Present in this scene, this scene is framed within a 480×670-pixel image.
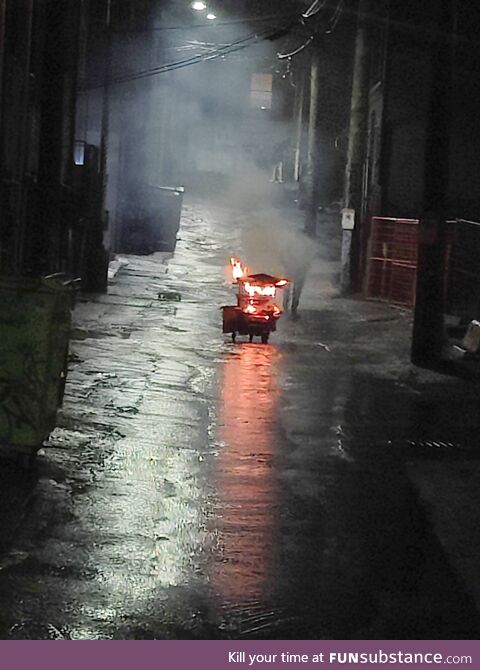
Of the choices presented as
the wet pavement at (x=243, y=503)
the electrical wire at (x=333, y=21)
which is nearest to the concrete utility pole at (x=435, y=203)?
the wet pavement at (x=243, y=503)

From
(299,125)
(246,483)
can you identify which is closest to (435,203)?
(246,483)

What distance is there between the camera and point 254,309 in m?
16.4

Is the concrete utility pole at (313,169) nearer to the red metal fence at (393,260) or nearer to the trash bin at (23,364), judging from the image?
the red metal fence at (393,260)

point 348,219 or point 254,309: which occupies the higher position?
point 348,219

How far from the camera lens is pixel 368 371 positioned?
47.3 ft

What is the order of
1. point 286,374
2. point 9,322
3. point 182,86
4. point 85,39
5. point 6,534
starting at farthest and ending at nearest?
point 182,86, point 85,39, point 286,374, point 9,322, point 6,534

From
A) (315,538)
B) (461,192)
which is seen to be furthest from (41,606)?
(461,192)

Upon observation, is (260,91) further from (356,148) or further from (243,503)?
(243,503)

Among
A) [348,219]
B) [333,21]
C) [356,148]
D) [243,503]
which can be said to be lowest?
[243,503]

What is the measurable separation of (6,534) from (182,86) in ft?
144

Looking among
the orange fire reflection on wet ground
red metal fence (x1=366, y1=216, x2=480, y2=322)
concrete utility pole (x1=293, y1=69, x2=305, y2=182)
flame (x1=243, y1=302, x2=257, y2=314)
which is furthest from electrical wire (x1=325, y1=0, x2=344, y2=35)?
the orange fire reflection on wet ground

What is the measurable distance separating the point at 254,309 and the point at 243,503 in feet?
29.9
